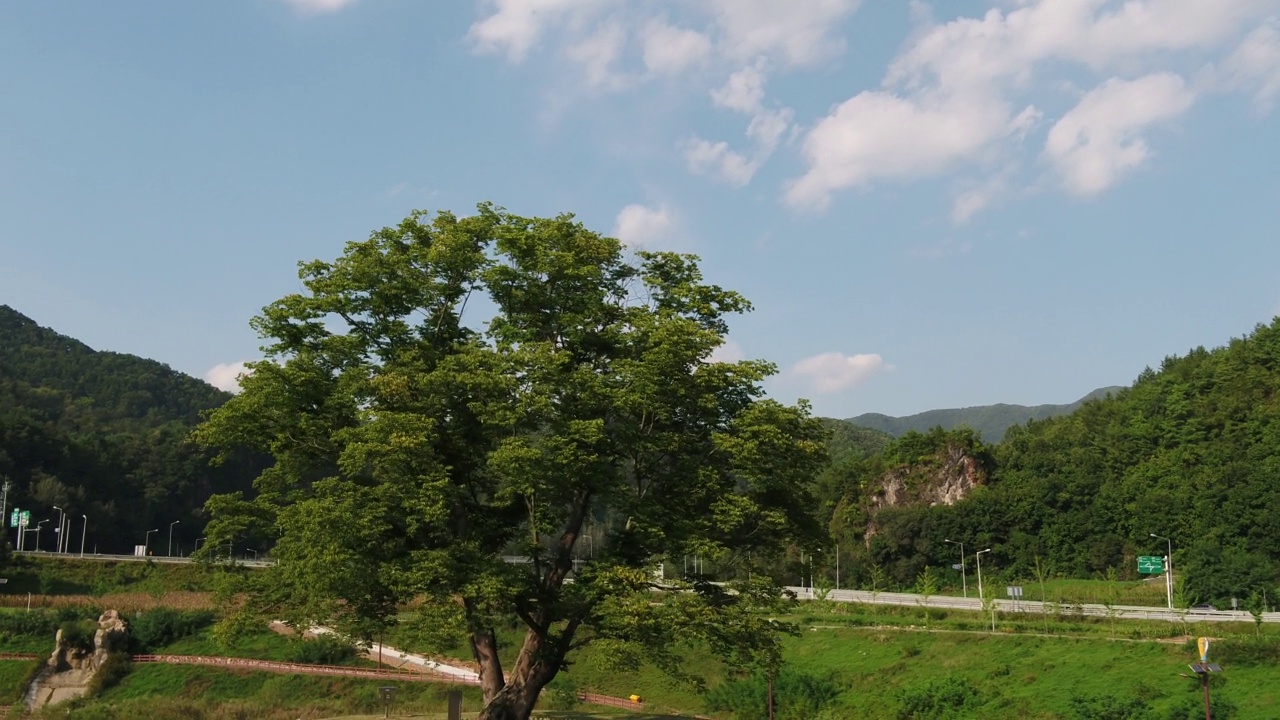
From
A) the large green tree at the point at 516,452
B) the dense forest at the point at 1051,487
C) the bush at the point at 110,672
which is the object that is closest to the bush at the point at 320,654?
the bush at the point at 110,672

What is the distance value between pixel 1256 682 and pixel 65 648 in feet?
163

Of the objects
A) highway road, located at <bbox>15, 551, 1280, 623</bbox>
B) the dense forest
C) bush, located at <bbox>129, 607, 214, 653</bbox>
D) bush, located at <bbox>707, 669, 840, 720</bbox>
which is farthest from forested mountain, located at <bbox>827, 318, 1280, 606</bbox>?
bush, located at <bbox>129, 607, 214, 653</bbox>

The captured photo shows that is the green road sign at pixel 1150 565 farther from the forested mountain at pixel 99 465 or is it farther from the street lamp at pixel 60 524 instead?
the street lamp at pixel 60 524

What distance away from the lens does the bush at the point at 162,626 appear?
53.5 meters

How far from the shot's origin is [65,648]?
48.5m

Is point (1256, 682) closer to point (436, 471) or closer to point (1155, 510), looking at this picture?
point (436, 471)

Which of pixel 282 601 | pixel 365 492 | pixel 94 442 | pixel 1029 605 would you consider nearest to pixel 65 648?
pixel 282 601

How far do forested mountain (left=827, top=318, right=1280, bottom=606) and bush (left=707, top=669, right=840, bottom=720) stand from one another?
1627 inches

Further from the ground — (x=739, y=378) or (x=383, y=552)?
(x=739, y=378)

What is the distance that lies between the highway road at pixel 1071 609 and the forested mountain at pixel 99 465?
175 feet

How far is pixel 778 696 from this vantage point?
38.5 meters

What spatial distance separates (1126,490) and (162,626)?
74.4m

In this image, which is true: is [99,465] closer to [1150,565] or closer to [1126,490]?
[1150,565]

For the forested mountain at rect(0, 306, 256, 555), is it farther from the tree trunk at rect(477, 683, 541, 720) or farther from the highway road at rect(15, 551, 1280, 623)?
the tree trunk at rect(477, 683, 541, 720)
